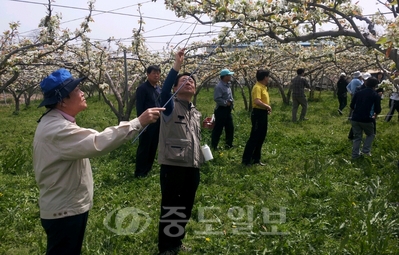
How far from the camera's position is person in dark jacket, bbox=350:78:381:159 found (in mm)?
6176

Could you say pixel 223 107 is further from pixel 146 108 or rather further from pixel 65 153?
pixel 65 153

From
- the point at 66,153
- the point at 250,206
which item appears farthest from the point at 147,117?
the point at 250,206

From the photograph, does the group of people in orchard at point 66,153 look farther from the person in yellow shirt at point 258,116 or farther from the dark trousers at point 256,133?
the dark trousers at point 256,133

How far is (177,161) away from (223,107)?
4.17 metres

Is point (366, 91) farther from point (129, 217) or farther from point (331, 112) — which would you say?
point (331, 112)

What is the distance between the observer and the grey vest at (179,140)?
3086 mm

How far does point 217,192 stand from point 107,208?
1452 millimetres

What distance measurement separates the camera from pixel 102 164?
6.33m

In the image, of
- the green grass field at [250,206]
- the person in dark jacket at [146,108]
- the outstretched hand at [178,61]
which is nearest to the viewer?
the outstretched hand at [178,61]

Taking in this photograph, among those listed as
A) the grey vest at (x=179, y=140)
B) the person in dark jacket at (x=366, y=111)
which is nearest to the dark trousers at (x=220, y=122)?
the person in dark jacket at (x=366, y=111)

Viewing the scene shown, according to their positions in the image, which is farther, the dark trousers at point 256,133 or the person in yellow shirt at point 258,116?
the dark trousers at point 256,133

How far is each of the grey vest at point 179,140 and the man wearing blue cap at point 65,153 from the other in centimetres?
86

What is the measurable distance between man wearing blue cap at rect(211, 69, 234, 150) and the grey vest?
381 cm

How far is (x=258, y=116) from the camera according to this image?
6.01 metres
